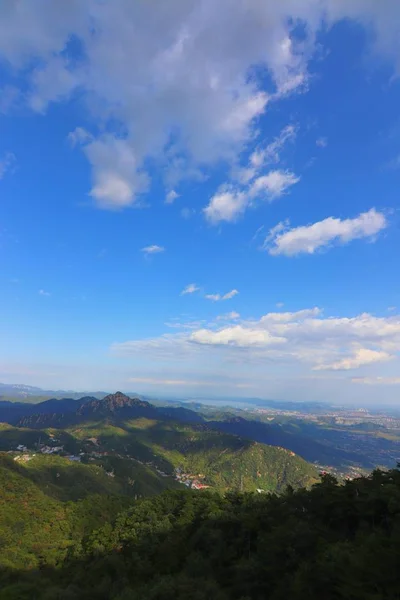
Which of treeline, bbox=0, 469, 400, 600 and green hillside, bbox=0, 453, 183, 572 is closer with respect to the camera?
treeline, bbox=0, 469, 400, 600

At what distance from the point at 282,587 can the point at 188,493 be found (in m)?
65.8

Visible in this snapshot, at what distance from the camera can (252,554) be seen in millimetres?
36938

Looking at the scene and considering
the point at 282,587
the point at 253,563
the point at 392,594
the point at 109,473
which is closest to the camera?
the point at 392,594

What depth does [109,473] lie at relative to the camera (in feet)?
636

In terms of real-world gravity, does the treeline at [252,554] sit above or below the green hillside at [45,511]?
above

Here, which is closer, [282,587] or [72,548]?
[282,587]

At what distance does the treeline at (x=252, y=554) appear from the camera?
76.4 feet

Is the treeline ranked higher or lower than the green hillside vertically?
higher

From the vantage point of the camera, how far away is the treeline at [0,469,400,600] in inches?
917

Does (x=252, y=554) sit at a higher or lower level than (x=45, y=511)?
higher

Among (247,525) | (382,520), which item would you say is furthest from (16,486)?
(382,520)

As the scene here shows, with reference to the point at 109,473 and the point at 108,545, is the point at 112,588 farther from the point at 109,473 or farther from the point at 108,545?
the point at 109,473

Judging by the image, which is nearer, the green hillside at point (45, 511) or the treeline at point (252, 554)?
the treeline at point (252, 554)

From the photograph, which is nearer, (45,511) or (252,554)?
A: (252,554)
